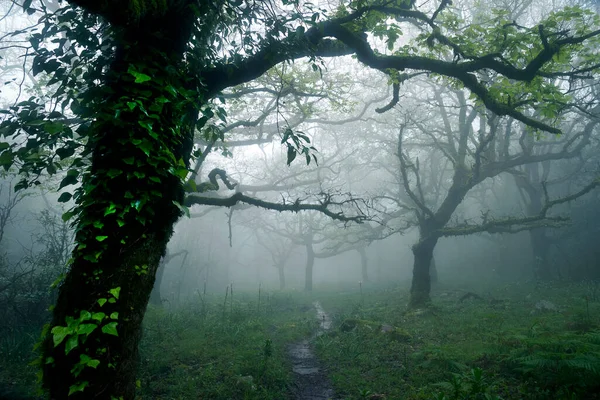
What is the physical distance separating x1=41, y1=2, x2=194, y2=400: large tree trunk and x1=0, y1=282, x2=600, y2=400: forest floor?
0.43 metres

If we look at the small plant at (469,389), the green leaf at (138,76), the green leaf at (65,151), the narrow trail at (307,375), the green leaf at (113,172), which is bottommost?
the narrow trail at (307,375)

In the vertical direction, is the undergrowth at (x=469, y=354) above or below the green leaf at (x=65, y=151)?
below

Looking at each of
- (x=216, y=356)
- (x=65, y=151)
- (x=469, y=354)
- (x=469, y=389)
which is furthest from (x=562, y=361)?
(x=65, y=151)

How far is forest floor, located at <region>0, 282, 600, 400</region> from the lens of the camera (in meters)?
5.37

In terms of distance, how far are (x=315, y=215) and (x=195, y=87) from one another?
87.2ft

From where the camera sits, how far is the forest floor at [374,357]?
5.37 metres

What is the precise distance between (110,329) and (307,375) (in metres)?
6.15

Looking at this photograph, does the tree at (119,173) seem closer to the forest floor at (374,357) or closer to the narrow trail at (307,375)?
the forest floor at (374,357)

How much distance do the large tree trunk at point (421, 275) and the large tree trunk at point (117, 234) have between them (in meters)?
12.8

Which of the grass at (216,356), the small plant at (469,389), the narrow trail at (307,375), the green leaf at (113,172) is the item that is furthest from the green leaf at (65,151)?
the narrow trail at (307,375)

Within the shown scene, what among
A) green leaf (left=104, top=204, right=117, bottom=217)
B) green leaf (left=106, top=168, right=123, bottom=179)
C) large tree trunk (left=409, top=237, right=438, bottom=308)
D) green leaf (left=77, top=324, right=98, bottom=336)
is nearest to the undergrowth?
large tree trunk (left=409, top=237, right=438, bottom=308)

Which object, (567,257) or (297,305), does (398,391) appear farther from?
(567,257)

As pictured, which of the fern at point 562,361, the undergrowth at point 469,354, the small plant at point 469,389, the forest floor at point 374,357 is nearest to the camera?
the small plant at point 469,389

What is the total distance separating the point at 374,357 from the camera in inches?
316
